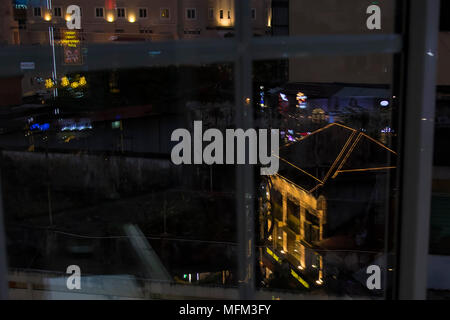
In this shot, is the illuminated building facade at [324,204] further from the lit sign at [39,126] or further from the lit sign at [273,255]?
the lit sign at [39,126]

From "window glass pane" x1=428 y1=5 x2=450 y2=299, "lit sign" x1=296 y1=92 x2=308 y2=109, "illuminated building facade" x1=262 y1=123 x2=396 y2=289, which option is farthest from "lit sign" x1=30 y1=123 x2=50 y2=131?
"window glass pane" x1=428 y1=5 x2=450 y2=299

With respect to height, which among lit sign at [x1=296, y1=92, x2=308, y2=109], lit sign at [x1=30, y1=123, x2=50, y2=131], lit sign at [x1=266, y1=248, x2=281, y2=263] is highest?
lit sign at [x1=296, y1=92, x2=308, y2=109]

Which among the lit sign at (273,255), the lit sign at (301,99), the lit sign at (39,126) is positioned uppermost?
the lit sign at (301,99)

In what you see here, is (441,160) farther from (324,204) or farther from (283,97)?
(324,204)

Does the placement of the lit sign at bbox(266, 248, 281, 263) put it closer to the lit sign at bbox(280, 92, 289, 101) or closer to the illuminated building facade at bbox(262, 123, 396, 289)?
the illuminated building facade at bbox(262, 123, 396, 289)

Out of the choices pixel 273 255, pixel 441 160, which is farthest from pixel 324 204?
pixel 441 160

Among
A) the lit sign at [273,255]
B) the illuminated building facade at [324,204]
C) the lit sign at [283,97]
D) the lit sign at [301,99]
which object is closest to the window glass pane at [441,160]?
the illuminated building facade at [324,204]

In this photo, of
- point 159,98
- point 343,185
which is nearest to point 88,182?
point 159,98

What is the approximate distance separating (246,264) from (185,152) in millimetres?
7134

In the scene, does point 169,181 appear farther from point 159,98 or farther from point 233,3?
point 233,3

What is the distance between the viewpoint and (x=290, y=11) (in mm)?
4512

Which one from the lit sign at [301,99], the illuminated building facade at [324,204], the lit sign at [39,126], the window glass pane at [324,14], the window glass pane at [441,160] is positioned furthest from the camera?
the lit sign at [301,99]

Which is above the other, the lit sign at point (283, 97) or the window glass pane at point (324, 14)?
the window glass pane at point (324, 14)

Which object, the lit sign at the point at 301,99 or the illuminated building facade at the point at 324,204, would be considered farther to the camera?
the lit sign at the point at 301,99
